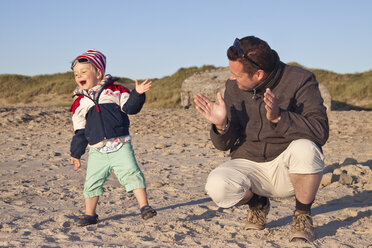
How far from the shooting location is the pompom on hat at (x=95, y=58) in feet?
11.9

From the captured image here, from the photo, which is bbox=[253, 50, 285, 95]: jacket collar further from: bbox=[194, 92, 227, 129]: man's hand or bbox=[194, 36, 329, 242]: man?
bbox=[194, 92, 227, 129]: man's hand

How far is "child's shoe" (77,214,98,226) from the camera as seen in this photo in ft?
11.4

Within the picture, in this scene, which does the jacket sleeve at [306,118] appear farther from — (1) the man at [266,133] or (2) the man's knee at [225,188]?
(2) the man's knee at [225,188]

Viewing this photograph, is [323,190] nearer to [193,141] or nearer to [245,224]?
[245,224]

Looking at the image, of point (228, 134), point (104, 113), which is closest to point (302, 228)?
point (228, 134)

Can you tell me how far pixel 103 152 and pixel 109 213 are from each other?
0.58 meters

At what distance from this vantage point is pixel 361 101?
1791 centimetres

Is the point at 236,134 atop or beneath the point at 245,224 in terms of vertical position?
atop

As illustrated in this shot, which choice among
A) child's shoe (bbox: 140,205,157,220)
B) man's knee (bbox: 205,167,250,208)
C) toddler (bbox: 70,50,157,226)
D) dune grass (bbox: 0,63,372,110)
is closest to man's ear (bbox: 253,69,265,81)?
man's knee (bbox: 205,167,250,208)

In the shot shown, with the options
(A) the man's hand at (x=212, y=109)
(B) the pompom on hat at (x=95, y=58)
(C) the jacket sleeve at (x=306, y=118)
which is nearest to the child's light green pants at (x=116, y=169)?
(B) the pompom on hat at (x=95, y=58)

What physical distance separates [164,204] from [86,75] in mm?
1350

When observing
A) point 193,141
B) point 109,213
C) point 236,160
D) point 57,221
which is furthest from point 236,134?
point 193,141

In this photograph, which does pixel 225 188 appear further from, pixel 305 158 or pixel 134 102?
pixel 134 102

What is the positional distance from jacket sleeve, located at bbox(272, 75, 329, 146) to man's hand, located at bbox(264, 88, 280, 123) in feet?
0.15
